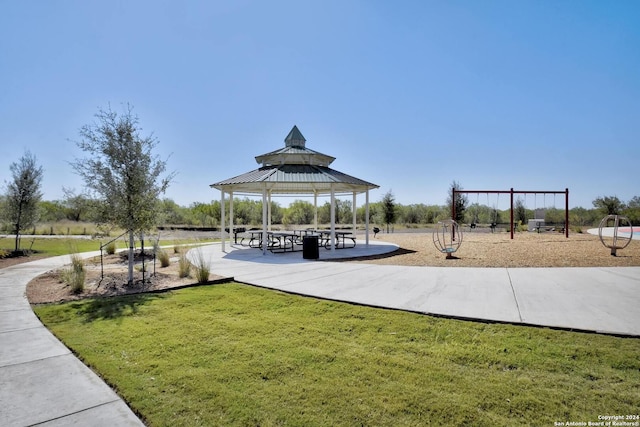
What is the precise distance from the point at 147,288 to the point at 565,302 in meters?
7.95

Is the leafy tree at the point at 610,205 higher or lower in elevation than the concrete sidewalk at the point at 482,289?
higher

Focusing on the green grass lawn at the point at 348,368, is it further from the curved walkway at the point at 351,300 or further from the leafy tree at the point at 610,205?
the leafy tree at the point at 610,205

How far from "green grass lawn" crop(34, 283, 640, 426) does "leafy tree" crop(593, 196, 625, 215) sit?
36518 millimetres

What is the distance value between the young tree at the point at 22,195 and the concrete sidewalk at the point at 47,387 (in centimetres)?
1497

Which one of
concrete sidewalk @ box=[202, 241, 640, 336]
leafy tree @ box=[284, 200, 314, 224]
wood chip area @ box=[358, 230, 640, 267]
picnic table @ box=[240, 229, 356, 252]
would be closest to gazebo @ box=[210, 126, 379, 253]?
picnic table @ box=[240, 229, 356, 252]

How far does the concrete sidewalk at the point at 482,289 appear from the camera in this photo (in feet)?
16.6

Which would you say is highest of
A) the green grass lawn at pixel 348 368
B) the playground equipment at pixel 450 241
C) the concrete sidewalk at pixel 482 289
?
the playground equipment at pixel 450 241

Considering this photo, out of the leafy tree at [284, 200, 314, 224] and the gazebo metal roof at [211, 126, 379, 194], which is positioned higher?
the gazebo metal roof at [211, 126, 379, 194]

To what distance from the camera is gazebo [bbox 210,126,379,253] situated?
13.6 m

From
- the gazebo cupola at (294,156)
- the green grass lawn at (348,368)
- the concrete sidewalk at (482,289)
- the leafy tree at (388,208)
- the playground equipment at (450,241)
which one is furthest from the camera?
the leafy tree at (388,208)

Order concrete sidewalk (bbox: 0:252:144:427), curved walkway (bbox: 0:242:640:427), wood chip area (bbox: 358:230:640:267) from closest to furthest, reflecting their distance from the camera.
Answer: concrete sidewalk (bbox: 0:252:144:427) → curved walkway (bbox: 0:242:640:427) → wood chip area (bbox: 358:230:640:267)

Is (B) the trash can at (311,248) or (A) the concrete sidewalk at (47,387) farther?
(B) the trash can at (311,248)

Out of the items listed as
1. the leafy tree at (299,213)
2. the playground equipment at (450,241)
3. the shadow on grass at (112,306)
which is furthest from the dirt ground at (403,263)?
the leafy tree at (299,213)

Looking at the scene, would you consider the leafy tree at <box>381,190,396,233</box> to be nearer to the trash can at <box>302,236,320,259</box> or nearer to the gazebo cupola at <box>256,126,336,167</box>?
the gazebo cupola at <box>256,126,336,167</box>
